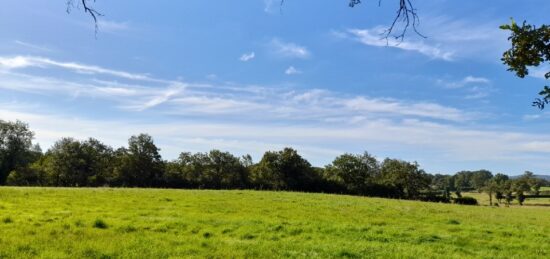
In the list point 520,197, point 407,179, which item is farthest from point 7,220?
point 520,197

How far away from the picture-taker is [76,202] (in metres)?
28.2

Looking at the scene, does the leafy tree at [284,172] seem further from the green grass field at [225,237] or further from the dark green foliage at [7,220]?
the dark green foliage at [7,220]

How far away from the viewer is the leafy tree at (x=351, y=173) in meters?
106

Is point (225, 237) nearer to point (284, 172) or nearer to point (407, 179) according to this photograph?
point (284, 172)

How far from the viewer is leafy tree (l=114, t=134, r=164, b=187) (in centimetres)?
9712

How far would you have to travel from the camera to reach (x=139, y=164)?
325 feet

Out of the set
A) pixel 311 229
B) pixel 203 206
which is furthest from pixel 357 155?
pixel 311 229

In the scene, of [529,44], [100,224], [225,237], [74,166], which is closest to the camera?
[529,44]

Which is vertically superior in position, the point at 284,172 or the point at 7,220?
the point at 284,172

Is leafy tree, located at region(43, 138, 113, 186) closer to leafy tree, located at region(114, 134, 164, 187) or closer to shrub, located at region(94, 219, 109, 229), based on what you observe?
leafy tree, located at region(114, 134, 164, 187)

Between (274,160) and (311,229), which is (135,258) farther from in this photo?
(274,160)

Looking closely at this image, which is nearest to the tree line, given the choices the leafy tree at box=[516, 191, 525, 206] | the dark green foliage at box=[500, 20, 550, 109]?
the leafy tree at box=[516, 191, 525, 206]

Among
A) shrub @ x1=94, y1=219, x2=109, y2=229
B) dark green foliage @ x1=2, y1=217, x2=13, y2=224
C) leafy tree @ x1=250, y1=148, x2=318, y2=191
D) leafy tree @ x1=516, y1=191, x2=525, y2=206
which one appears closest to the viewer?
shrub @ x1=94, y1=219, x2=109, y2=229

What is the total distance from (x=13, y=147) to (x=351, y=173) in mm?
79912
